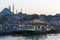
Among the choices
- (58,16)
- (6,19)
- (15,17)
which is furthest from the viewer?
(58,16)

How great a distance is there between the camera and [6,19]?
45812 mm

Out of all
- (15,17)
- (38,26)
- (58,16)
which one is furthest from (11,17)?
(38,26)

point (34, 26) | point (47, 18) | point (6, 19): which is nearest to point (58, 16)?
point (47, 18)

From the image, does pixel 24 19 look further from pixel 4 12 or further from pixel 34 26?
pixel 34 26

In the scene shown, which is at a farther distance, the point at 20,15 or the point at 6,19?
the point at 20,15

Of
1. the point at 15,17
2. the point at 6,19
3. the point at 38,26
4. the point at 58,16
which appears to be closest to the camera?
the point at 38,26

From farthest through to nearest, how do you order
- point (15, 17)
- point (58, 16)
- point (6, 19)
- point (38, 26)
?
point (58, 16) < point (15, 17) < point (6, 19) < point (38, 26)

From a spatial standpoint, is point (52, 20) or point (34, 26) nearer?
point (34, 26)

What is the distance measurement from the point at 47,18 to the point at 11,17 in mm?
7587

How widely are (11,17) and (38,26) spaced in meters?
Answer: 14.6

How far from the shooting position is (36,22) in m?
34.9

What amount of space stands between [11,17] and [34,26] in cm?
1308

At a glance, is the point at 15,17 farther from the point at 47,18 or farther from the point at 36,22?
the point at 36,22

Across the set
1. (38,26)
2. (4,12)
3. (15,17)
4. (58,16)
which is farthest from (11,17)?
(38,26)
